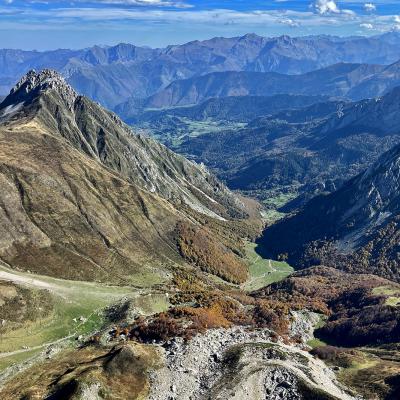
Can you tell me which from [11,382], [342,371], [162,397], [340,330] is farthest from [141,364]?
[340,330]

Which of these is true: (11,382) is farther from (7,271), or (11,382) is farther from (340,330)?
(340,330)

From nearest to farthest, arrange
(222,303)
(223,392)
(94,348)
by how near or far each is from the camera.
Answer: (223,392)
(94,348)
(222,303)

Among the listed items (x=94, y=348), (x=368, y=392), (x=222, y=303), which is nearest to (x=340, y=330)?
(x=222, y=303)

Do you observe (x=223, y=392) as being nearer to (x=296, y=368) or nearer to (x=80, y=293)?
(x=296, y=368)

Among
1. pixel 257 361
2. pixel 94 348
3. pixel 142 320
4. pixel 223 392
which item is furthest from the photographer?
pixel 142 320

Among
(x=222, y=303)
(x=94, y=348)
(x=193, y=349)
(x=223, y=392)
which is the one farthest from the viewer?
(x=222, y=303)

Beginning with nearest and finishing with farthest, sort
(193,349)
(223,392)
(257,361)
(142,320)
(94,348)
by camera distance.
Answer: (223,392), (257,361), (193,349), (94,348), (142,320)

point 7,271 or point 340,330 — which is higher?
point 7,271

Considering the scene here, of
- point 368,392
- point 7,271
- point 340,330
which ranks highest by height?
point 368,392

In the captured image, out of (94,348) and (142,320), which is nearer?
(94,348)
